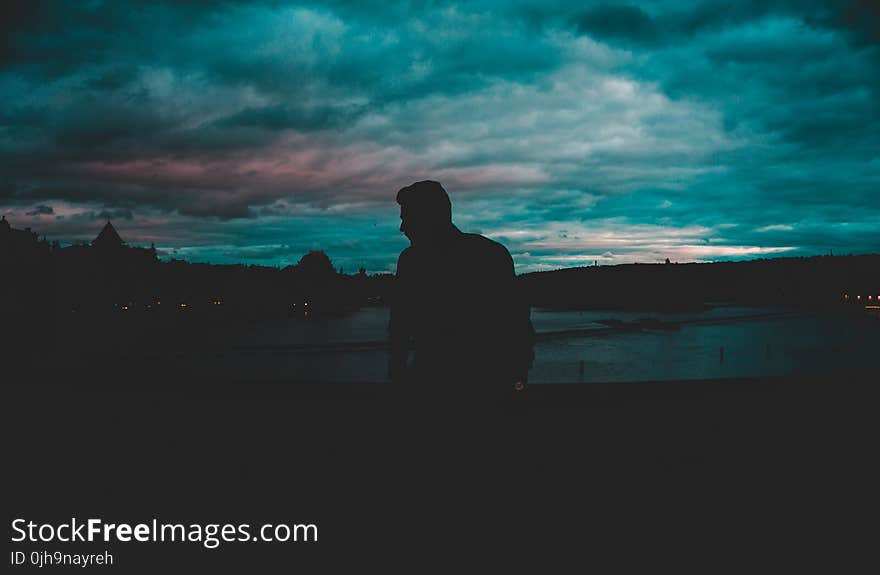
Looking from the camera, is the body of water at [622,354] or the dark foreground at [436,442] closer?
the dark foreground at [436,442]

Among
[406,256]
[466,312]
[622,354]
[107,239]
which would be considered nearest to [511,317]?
[466,312]

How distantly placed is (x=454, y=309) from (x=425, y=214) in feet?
1.80

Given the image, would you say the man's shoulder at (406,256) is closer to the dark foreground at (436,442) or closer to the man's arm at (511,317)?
the man's arm at (511,317)

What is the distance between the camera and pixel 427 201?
3141 millimetres

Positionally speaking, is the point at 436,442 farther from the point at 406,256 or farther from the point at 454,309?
the point at 406,256

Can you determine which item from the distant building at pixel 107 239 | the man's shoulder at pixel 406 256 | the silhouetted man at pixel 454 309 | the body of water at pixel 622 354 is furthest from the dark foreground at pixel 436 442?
the distant building at pixel 107 239

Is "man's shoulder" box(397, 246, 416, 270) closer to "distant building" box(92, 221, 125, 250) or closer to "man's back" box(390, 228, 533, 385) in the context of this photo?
"man's back" box(390, 228, 533, 385)

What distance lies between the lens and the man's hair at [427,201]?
312 cm

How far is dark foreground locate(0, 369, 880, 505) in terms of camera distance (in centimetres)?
323

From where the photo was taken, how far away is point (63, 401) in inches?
202

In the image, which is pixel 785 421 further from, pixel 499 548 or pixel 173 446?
pixel 173 446

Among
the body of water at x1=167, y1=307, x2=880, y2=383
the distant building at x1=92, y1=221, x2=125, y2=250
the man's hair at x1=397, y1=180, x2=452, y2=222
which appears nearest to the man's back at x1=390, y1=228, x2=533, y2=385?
the man's hair at x1=397, y1=180, x2=452, y2=222

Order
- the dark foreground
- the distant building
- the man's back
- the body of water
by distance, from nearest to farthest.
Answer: the man's back
the dark foreground
the body of water
the distant building

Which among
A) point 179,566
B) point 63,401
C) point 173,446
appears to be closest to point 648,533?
point 179,566
